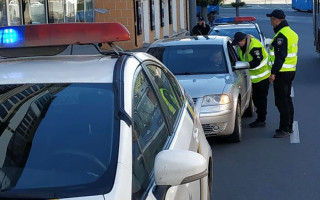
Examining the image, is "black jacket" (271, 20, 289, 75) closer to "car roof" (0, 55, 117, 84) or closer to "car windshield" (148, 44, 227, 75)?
"car windshield" (148, 44, 227, 75)

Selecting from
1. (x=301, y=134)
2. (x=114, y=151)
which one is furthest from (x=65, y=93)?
(x=301, y=134)

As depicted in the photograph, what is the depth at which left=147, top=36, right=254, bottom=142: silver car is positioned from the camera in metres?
8.46

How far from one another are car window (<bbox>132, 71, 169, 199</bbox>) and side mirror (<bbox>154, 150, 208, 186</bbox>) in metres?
0.10

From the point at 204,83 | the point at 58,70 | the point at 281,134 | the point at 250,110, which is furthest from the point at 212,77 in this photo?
the point at 58,70

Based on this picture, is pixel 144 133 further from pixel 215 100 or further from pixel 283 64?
pixel 283 64

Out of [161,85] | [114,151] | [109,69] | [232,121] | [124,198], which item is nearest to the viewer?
[124,198]

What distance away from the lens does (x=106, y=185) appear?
2787mm

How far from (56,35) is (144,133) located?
100cm

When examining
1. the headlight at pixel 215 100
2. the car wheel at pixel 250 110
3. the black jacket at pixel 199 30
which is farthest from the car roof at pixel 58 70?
the black jacket at pixel 199 30

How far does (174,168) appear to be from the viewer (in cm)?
301

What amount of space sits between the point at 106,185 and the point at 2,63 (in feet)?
5.18

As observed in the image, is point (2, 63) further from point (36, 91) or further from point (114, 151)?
point (114, 151)

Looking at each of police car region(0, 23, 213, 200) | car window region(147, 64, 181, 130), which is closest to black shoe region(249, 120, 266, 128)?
car window region(147, 64, 181, 130)

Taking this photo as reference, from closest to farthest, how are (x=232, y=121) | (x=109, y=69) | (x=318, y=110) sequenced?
(x=109, y=69)
(x=232, y=121)
(x=318, y=110)
